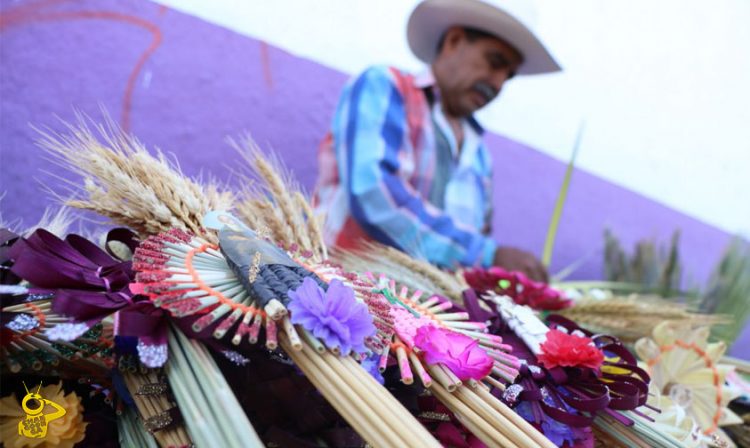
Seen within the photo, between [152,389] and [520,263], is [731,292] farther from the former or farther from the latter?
[152,389]

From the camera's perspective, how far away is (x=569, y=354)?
1.74ft

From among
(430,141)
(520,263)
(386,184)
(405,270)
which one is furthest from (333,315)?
(430,141)

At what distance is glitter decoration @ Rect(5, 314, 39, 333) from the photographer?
0.41 m

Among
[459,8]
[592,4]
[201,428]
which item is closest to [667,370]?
[201,428]

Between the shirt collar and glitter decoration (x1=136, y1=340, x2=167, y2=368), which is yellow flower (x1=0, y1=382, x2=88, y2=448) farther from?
the shirt collar

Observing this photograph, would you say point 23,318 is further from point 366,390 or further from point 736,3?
point 736,3

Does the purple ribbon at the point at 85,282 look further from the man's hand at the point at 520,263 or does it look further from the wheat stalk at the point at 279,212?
the man's hand at the point at 520,263

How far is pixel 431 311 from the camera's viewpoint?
560 mm

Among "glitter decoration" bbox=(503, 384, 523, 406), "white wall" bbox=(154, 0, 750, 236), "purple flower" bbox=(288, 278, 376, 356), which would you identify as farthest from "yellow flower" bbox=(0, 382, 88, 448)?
"white wall" bbox=(154, 0, 750, 236)

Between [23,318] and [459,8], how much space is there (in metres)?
1.24

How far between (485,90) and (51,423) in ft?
4.12

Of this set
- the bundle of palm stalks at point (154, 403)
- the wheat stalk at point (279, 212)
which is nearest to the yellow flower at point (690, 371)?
the wheat stalk at point (279, 212)

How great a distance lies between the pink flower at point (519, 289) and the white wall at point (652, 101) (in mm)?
1291

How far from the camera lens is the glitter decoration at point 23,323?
409mm
